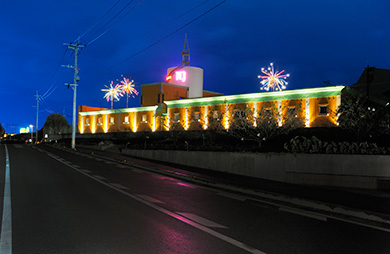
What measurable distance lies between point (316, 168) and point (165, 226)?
424 inches

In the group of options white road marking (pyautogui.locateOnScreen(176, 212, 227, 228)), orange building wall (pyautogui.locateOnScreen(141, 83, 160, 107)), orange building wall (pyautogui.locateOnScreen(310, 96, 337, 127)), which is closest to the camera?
white road marking (pyautogui.locateOnScreen(176, 212, 227, 228))

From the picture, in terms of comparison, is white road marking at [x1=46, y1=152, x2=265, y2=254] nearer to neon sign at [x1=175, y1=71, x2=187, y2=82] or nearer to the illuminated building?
the illuminated building

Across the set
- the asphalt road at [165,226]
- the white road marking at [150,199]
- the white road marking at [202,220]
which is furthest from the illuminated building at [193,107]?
the white road marking at [202,220]

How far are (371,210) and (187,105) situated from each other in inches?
1600

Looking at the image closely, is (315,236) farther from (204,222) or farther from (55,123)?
(55,123)

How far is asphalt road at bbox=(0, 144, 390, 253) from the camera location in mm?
5156

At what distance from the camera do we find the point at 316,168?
15.2 meters

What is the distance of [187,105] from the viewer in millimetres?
48750

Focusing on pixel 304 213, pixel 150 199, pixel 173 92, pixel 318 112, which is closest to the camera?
pixel 304 213

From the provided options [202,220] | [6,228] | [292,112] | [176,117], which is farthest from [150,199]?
[176,117]

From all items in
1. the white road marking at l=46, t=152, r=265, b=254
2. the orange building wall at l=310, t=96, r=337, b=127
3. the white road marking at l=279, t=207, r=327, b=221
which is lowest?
the white road marking at l=279, t=207, r=327, b=221

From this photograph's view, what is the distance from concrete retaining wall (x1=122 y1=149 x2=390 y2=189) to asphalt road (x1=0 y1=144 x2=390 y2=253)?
6336mm

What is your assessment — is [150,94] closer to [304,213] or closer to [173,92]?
[173,92]

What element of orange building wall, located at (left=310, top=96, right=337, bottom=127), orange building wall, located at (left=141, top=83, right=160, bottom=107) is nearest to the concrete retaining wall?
orange building wall, located at (left=310, top=96, right=337, bottom=127)
